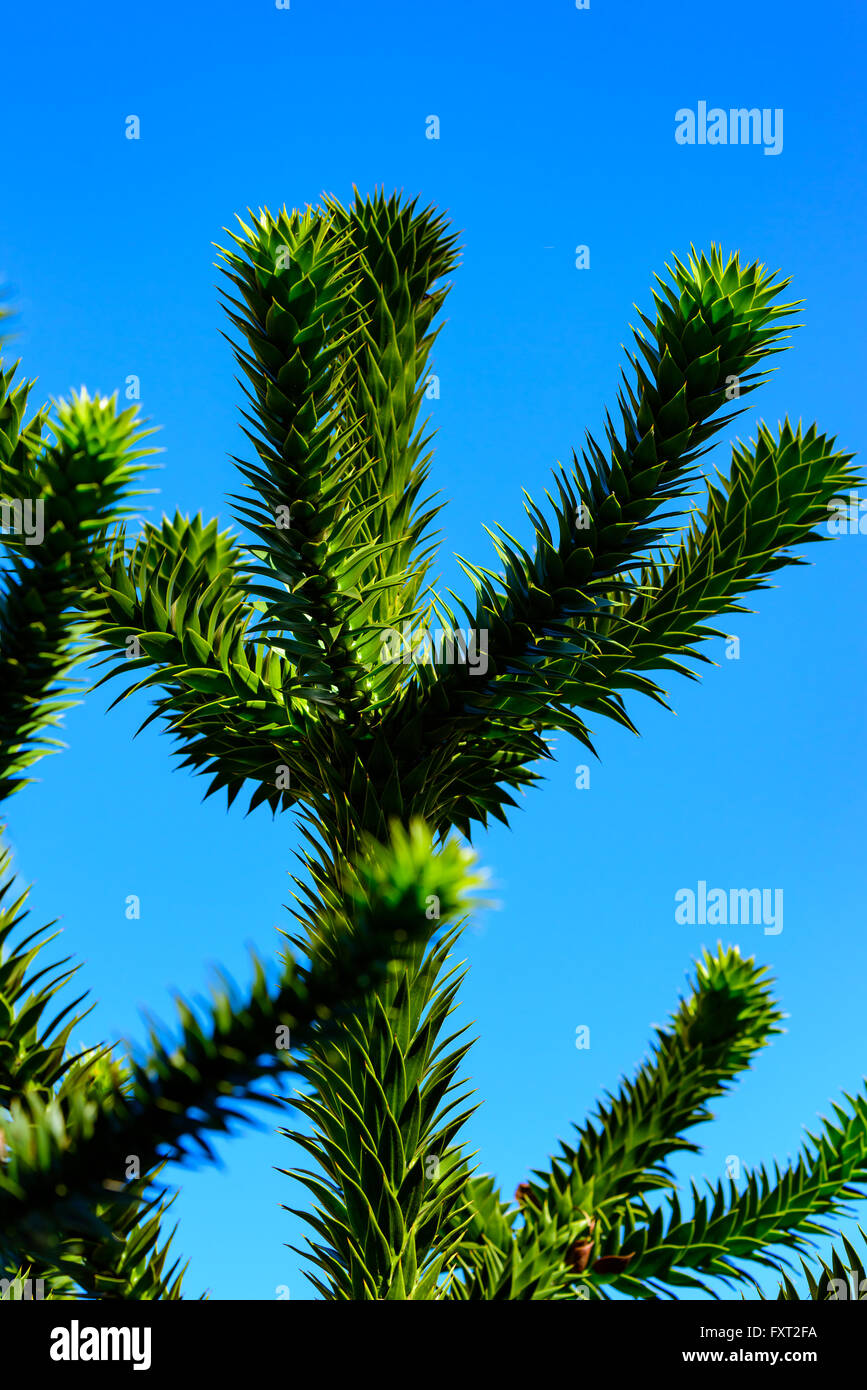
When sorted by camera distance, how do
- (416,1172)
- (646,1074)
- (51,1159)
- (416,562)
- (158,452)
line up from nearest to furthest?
(51,1159)
(158,452)
(416,1172)
(416,562)
(646,1074)

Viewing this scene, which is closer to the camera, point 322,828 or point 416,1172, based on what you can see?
point 416,1172

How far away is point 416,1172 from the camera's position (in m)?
1.96

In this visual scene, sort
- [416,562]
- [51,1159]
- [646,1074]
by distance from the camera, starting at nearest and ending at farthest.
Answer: [51,1159], [416,562], [646,1074]

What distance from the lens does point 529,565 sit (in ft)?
6.20

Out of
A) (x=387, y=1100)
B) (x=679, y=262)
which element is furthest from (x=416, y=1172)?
(x=679, y=262)

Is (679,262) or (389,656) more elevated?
(679,262)
